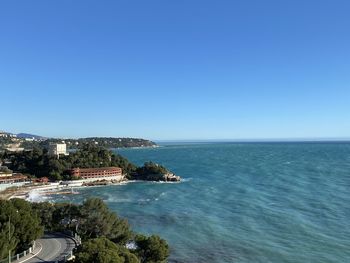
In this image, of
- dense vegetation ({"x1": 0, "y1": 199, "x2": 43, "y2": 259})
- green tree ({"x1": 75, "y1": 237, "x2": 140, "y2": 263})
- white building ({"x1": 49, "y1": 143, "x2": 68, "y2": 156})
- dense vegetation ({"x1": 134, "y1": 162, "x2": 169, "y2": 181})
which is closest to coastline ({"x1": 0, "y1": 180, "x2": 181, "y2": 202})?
dense vegetation ({"x1": 134, "y1": 162, "x2": 169, "y2": 181})

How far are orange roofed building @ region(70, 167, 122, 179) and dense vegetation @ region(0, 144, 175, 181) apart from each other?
89.3 inches

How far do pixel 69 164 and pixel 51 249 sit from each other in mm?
89957

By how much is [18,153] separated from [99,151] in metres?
26.3

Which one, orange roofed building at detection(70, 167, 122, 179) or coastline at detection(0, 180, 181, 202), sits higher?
orange roofed building at detection(70, 167, 122, 179)

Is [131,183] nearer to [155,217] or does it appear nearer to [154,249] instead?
[155,217]

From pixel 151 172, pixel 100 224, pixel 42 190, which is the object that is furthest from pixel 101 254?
pixel 151 172

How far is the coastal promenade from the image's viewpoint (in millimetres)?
33684

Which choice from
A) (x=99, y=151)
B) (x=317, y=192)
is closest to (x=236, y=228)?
(x=317, y=192)

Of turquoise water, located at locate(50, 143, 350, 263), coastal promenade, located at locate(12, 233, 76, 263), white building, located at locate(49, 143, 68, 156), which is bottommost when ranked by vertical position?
turquoise water, located at locate(50, 143, 350, 263)

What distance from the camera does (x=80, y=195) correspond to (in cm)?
9175

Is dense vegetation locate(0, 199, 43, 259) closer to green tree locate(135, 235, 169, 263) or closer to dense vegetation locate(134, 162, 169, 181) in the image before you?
green tree locate(135, 235, 169, 263)

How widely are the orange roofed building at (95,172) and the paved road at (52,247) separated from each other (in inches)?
2995

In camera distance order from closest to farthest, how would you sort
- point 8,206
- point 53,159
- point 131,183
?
1. point 8,206
2. point 131,183
3. point 53,159

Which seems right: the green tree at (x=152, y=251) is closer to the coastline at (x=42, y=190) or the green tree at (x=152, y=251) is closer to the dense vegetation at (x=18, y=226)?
the dense vegetation at (x=18, y=226)
